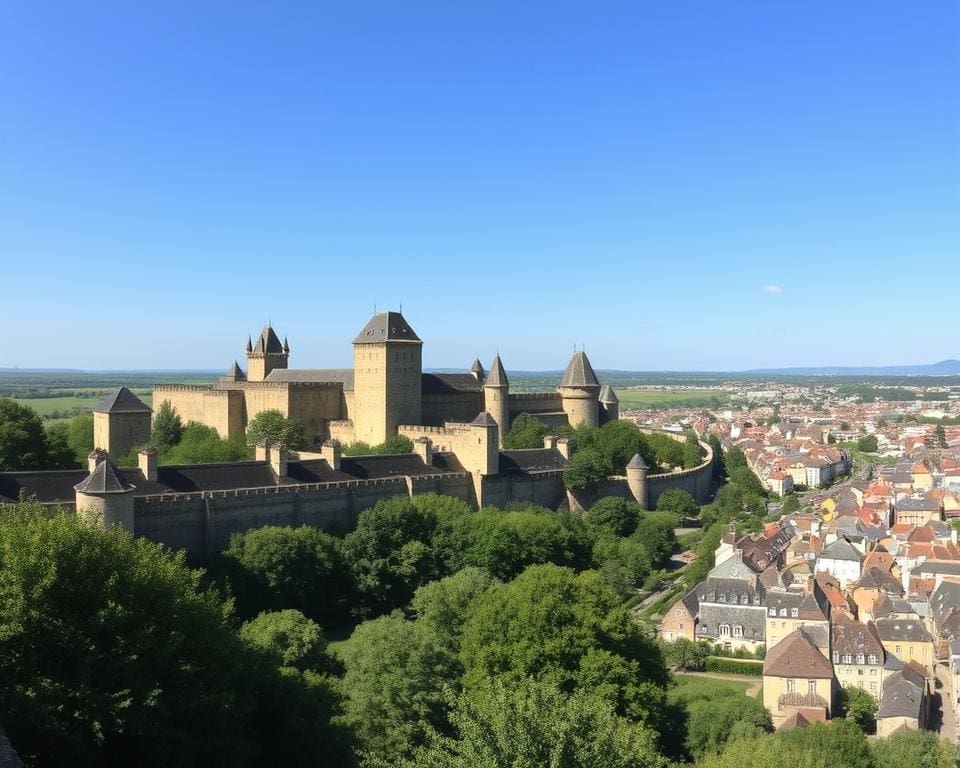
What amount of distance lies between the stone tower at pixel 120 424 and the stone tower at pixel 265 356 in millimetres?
15097

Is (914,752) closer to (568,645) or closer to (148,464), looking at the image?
(568,645)

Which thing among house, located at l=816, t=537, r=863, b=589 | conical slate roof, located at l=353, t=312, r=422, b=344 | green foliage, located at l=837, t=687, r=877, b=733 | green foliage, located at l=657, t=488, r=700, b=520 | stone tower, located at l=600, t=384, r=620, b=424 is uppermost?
conical slate roof, located at l=353, t=312, r=422, b=344

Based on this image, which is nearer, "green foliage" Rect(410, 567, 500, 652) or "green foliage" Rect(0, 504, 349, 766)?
"green foliage" Rect(0, 504, 349, 766)

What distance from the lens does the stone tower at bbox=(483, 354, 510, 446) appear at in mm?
61875

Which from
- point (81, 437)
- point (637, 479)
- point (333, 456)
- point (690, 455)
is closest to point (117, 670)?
point (333, 456)

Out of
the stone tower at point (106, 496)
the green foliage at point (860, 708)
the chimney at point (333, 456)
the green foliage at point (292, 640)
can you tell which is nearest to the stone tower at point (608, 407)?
the chimney at point (333, 456)

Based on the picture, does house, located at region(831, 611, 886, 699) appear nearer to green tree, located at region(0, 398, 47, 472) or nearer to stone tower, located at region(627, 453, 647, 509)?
stone tower, located at region(627, 453, 647, 509)

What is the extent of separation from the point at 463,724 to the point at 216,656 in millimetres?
6114

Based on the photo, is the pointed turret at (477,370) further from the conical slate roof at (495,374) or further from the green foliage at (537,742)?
the green foliage at (537,742)

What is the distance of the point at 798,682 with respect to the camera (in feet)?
117

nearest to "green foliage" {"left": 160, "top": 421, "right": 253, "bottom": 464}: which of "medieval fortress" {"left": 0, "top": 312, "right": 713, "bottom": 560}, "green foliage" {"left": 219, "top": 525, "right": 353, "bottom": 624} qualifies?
"medieval fortress" {"left": 0, "top": 312, "right": 713, "bottom": 560}

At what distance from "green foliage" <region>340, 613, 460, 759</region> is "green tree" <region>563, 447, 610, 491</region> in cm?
3086

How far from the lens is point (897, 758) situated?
29312 millimetres

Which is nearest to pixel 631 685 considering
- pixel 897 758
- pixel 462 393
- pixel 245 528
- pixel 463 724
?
pixel 463 724
